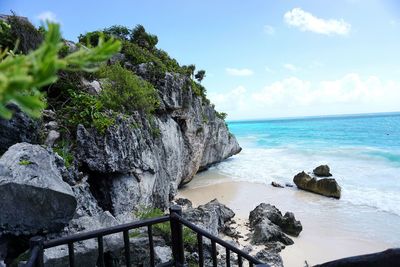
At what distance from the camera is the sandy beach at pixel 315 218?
999cm

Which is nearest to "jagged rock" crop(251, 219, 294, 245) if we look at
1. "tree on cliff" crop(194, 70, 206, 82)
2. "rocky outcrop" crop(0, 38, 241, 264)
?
"rocky outcrop" crop(0, 38, 241, 264)

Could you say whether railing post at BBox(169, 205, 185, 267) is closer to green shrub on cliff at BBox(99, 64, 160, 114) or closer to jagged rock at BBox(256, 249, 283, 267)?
jagged rock at BBox(256, 249, 283, 267)

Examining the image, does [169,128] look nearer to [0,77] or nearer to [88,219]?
[88,219]

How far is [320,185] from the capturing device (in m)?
17.0

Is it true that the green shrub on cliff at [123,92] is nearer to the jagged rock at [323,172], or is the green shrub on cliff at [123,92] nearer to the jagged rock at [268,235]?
the jagged rock at [268,235]

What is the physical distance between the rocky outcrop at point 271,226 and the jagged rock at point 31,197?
7.36 metres

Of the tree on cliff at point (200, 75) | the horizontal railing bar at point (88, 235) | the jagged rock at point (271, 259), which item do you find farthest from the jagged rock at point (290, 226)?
the tree on cliff at point (200, 75)

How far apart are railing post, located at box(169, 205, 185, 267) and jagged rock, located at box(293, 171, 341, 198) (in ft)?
48.7

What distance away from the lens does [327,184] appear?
16625 mm

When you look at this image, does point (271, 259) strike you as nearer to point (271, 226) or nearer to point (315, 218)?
point (271, 226)

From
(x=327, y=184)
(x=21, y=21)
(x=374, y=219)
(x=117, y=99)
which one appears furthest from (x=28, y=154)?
(x=327, y=184)

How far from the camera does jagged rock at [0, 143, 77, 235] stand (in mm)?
4160

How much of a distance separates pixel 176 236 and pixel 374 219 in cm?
→ 1225

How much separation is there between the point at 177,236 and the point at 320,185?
15.4 m
